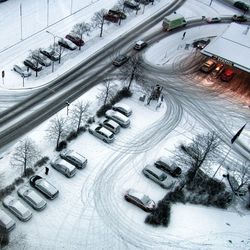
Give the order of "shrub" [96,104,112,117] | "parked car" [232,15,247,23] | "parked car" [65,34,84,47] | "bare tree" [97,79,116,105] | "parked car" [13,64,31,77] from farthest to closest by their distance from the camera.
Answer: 1. "parked car" [232,15,247,23]
2. "parked car" [65,34,84,47]
3. "parked car" [13,64,31,77]
4. "bare tree" [97,79,116,105]
5. "shrub" [96,104,112,117]

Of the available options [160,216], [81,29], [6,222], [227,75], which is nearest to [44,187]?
[6,222]

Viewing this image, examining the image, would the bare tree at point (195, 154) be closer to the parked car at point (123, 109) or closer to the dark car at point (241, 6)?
the parked car at point (123, 109)

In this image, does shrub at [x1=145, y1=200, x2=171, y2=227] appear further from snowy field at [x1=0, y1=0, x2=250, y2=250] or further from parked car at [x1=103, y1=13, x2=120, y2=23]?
parked car at [x1=103, y1=13, x2=120, y2=23]

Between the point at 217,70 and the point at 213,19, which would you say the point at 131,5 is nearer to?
the point at 213,19

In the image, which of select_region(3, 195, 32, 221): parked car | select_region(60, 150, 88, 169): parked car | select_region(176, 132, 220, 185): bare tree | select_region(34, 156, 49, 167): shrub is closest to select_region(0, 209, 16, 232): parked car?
select_region(3, 195, 32, 221): parked car

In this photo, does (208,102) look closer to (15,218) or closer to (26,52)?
(26,52)
